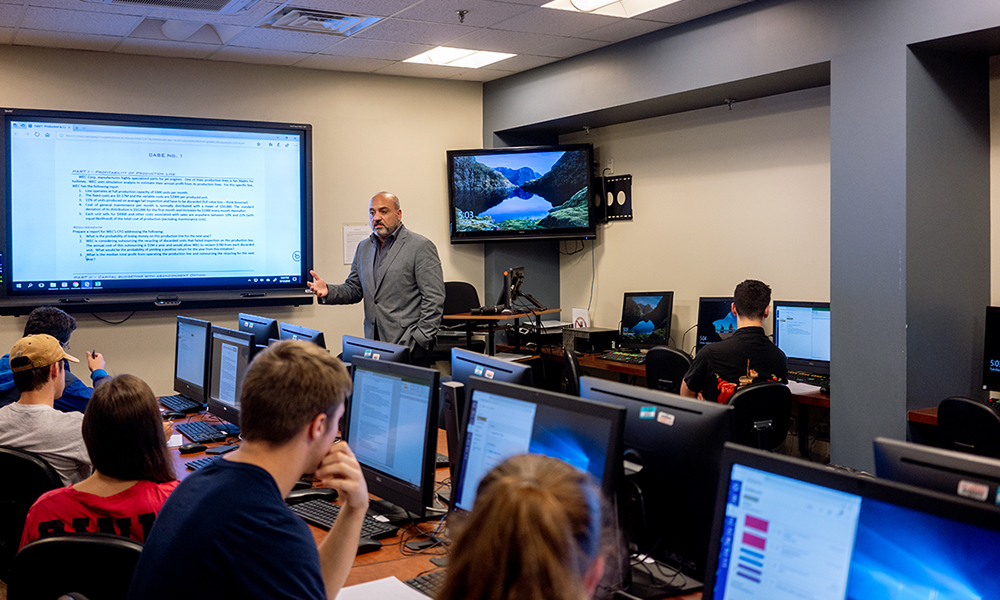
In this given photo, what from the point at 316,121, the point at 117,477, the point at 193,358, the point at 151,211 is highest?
the point at 316,121

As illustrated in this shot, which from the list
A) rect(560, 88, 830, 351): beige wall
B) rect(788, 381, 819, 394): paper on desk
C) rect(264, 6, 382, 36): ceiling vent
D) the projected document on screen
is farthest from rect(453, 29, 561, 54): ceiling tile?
rect(788, 381, 819, 394): paper on desk

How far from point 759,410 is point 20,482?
8.85 ft

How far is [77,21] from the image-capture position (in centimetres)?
463

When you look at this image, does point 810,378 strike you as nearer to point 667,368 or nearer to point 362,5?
point 667,368

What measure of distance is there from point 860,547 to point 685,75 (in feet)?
13.7

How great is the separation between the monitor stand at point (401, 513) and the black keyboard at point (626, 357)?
2.94 meters

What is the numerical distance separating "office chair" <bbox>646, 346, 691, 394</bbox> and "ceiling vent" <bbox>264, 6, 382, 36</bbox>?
2.52 meters

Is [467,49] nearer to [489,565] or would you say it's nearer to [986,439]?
[986,439]

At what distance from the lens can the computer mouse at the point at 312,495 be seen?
2.57 metres

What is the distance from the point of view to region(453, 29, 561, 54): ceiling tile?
5129 millimetres

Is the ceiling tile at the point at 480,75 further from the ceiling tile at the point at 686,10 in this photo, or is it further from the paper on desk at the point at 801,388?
the paper on desk at the point at 801,388

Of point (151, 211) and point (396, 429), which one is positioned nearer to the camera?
point (396, 429)

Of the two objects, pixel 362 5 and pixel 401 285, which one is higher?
pixel 362 5

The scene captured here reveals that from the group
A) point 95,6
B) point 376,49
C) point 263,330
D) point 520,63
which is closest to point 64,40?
point 95,6
